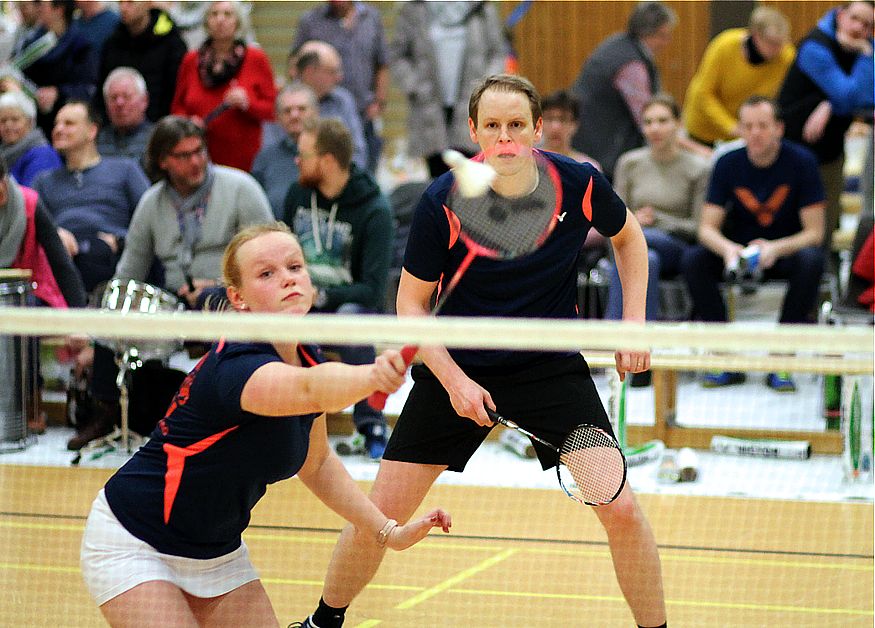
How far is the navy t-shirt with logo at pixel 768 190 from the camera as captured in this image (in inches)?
319

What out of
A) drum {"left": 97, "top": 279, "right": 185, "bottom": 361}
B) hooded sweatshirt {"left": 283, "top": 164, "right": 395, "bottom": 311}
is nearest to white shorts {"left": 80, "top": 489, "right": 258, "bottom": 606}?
drum {"left": 97, "top": 279, "right": 185, "bottom": 361}

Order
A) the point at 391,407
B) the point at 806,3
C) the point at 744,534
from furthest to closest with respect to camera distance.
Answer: the point at 806,3, the point at 391,407, the point at 744,534

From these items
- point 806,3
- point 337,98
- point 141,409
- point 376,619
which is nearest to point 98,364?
point 141,409

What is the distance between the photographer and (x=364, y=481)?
21.7 ft

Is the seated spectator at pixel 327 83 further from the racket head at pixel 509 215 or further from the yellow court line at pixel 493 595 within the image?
the racket head at pixel 509 215

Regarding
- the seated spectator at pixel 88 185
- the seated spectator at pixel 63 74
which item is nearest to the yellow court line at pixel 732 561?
the seated spectator at pixel 88 185

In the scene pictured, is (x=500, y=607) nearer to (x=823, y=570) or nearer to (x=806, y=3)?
(x=823, y=570)

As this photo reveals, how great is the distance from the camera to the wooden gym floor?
15.7 ft

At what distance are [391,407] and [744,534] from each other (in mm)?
2706

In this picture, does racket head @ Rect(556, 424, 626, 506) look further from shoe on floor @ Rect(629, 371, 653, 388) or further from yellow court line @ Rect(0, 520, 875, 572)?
shoe on floor @ Rect(629, 371, 653, 388)

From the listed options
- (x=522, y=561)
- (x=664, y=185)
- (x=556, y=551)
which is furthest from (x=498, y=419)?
(x=664, y=185)

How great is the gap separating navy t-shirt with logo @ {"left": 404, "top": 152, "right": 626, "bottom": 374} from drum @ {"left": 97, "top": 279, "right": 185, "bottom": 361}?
129 inches

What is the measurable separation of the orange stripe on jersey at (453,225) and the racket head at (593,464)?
65 centimetres

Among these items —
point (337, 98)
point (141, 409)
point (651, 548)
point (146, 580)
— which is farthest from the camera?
point (337, 98)
